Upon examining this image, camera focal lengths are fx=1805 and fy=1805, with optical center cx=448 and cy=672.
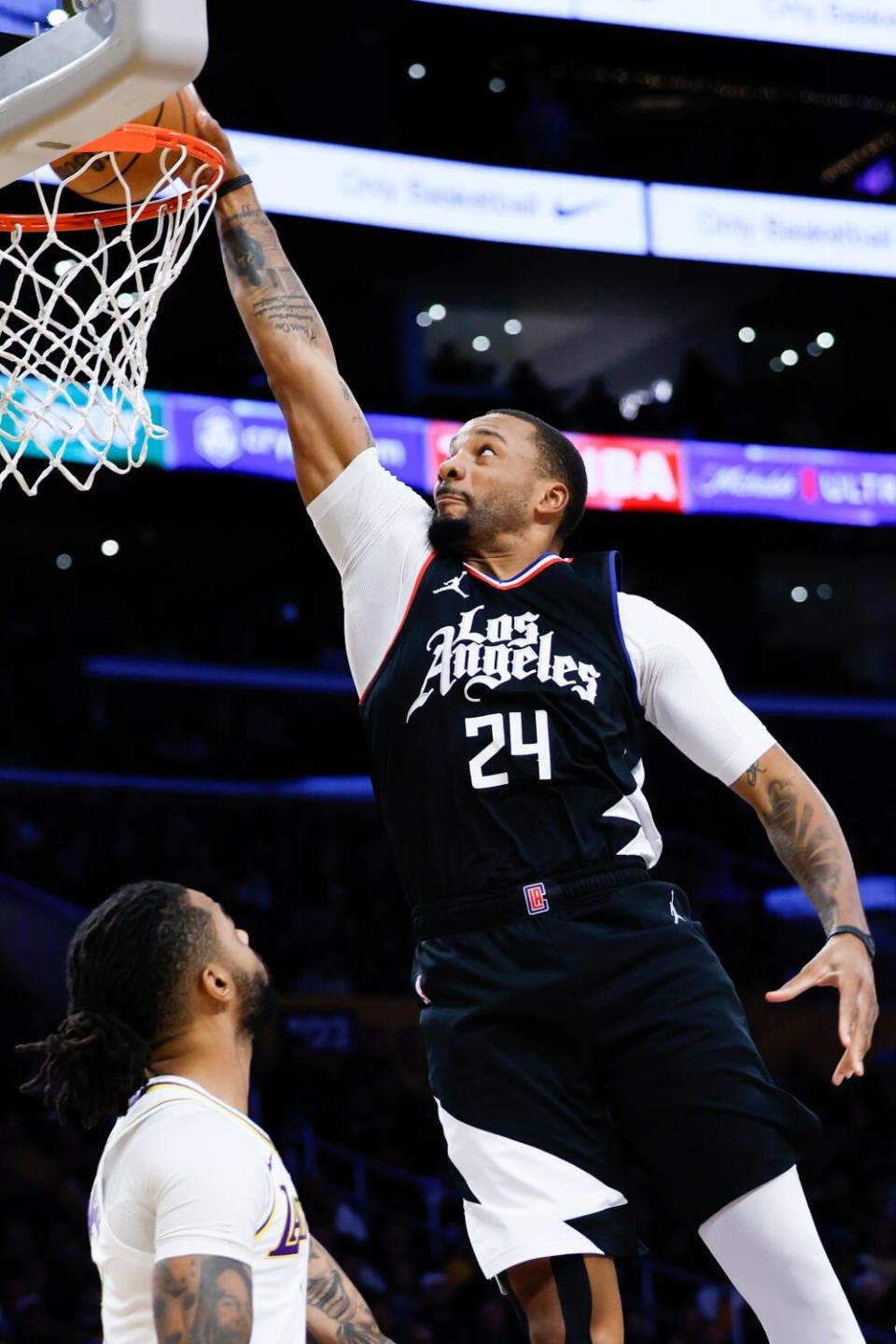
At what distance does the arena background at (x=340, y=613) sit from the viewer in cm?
1076

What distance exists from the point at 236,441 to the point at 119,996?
8.25 meters

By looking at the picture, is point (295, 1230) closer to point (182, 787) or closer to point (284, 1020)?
point (284, 1020)

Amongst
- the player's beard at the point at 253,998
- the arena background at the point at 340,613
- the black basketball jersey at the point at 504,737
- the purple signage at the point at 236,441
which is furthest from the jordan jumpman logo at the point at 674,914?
the purple signage at the point at 236,441

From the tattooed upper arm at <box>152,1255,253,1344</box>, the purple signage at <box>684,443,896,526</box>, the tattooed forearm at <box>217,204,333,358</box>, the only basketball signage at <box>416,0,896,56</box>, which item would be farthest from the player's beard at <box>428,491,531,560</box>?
the purple signage at <box>684,443,896,526</box>

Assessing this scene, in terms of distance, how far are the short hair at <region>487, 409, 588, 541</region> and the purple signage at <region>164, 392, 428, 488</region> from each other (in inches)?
278

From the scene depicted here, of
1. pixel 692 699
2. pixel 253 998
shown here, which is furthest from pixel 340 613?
pixel 253 998

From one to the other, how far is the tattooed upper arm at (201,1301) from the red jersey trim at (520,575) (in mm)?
1412

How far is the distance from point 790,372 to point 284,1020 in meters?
9.97

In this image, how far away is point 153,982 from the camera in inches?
106

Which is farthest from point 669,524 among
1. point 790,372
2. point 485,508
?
point 485,508

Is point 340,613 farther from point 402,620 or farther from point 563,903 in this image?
point 563,903

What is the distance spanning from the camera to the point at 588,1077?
10.1 ft

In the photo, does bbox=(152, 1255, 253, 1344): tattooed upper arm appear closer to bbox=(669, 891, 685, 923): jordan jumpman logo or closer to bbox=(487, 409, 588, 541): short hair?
bbox=(669, 891, 685, 923): jordan jumpman logo

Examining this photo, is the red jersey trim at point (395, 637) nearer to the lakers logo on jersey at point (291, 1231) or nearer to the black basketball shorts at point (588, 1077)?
the black basketball shorts at point (588, 1077)
